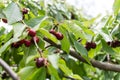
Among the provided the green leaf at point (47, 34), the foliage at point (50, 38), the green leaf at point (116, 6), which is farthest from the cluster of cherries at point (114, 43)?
the green leaf at point (47, 34)

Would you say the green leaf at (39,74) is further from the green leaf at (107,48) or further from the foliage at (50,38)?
the green leaf at (107,48)

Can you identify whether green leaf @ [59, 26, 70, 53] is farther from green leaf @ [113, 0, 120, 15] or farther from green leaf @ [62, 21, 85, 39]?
green leaf @ [113, 0, 120, 15]

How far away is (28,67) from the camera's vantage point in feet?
3.12

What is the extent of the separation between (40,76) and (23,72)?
0.05 m

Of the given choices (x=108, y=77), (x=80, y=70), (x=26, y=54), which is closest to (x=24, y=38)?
(x=26, y=54)

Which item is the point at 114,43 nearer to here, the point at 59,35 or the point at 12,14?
the point at 59,35

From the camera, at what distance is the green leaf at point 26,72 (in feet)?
3.05

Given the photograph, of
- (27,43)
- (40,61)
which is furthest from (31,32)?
(40,61)

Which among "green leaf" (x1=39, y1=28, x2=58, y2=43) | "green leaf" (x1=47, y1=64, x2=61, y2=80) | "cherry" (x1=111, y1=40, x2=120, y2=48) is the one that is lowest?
"cherry" (x1=111, y1=40, x2=120, y2=48)

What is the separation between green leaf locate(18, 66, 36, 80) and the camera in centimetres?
93

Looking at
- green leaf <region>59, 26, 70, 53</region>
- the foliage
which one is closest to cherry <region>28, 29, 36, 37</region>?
the foliage

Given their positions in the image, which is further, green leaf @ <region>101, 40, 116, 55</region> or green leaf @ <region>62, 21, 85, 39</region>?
green leaf @ <region>101, 40, 116, 55</region>

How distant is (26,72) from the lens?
0.94 meters

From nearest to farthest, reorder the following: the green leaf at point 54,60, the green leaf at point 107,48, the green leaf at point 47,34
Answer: the green leaf at point 54,60 → the green leaf at point 47,34 → the green leaf at point 107,48
